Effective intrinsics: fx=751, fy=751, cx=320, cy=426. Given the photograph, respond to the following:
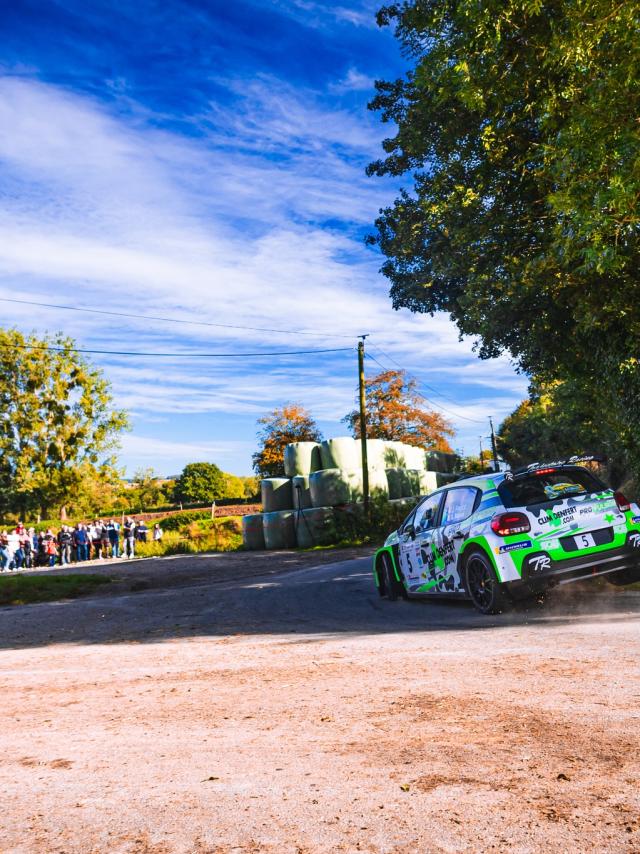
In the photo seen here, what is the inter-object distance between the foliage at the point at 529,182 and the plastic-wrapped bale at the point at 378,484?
13646 mm

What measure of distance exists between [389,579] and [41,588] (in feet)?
31.6

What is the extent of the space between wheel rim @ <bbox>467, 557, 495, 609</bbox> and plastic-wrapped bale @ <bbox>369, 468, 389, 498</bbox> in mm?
23957

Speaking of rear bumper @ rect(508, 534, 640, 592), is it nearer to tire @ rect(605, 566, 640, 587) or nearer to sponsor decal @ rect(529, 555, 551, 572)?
sponsor decal @ rect(529, 555, 551, 572)

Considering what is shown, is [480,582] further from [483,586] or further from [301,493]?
[301,493]

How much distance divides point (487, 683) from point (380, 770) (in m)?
1.92

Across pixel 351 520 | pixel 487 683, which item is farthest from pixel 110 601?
pixel 351 520

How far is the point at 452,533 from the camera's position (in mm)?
9555

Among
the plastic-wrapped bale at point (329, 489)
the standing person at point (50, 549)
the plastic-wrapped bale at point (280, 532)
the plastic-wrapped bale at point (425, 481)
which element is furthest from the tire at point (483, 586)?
the plastic-wrapped bale at point (425, 481)

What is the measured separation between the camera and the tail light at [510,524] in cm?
855

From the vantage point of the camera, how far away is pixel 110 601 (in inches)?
586

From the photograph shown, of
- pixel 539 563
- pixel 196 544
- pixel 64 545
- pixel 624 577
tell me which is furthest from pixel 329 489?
pixel 539 563

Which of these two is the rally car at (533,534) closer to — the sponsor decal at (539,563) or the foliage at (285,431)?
the sponsor decal at (539,563)

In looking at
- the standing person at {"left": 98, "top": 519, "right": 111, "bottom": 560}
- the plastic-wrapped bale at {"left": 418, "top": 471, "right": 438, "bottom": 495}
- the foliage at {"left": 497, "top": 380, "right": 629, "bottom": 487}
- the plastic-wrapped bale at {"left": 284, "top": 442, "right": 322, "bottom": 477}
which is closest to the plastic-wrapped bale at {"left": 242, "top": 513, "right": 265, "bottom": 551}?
the plastic-wrapped bale at {"left": 284, "top": 442, "right": 322, "bottom": 477}

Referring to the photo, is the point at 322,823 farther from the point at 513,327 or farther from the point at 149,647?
the point at 513,327
